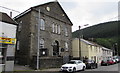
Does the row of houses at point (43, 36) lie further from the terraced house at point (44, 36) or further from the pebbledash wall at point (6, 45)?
the pebbledash wall at point (6, 45)

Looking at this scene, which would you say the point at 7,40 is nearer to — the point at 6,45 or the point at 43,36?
the point at 6,45

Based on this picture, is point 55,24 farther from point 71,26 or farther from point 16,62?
point 16,62

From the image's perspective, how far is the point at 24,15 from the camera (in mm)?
23375

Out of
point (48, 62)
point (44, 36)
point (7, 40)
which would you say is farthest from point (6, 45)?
point (44, 36)

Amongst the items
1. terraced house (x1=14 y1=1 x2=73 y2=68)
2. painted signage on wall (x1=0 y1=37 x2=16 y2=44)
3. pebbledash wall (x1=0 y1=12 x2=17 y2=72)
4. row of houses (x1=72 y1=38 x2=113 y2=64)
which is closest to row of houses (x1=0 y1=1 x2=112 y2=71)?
terraced house (x1=14 y1=1 x2=73 y2=68)

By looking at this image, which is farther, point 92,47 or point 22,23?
point 92,47

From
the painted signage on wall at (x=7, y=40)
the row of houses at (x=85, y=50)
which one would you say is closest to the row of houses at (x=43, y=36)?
the painted signage on wall at (x=7, y=40)

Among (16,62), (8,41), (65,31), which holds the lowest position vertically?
(16,62)

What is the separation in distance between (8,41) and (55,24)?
13.6 meters

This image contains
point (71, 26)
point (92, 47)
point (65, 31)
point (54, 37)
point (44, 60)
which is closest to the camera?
point (44, 60)

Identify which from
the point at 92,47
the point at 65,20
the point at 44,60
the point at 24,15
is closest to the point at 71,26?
the point at 65,20

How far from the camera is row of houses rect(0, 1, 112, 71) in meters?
20.8

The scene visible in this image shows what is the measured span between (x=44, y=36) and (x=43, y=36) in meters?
0.27

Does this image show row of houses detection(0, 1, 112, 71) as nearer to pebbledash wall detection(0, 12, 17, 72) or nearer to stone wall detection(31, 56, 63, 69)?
stone wall detection(31, 56, 63, 69)
